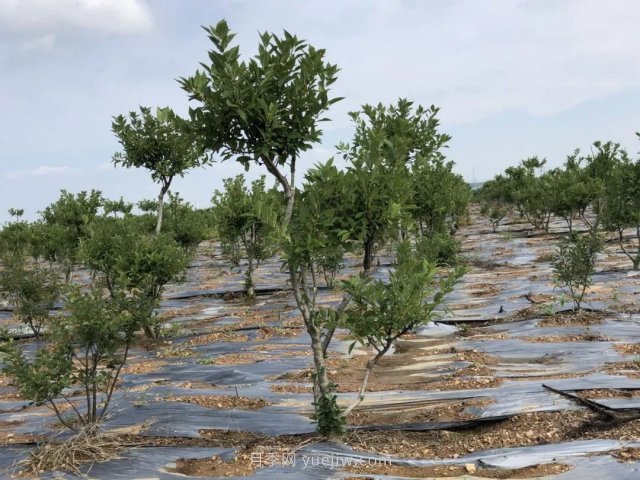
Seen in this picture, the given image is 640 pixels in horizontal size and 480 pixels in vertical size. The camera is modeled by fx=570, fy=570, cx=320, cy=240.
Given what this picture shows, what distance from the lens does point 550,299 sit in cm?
1326

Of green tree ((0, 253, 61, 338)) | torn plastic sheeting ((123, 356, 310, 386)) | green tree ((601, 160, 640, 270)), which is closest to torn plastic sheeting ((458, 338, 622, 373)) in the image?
torn plastic sheeting ((123, 356, 310, 386))

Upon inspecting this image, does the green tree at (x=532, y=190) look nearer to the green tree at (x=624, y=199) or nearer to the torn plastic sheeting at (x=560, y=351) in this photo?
the green tree at (x=624, y=199)

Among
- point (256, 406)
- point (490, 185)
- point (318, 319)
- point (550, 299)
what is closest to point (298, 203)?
point (318, 319)

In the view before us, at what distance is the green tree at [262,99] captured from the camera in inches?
175

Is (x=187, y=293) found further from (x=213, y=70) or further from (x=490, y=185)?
(x=490, y=185)

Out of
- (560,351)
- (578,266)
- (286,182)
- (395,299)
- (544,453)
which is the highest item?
(286,182)

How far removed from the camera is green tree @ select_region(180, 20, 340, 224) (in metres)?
4.45

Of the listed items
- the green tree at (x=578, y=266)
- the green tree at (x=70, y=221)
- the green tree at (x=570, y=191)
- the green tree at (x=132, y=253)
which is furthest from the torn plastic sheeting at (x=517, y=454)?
the green tree at (x=570, y=191)

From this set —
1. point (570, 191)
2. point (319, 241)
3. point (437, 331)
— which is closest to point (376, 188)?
point (319, 241)

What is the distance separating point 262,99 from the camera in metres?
4.44

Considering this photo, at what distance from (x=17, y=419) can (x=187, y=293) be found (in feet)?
41.3

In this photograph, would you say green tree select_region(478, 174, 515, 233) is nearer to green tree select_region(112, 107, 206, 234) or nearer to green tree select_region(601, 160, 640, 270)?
green tree select_region(601, 160, 640, 270)

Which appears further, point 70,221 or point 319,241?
point 70,221

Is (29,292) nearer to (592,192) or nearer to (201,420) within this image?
(201,420)
